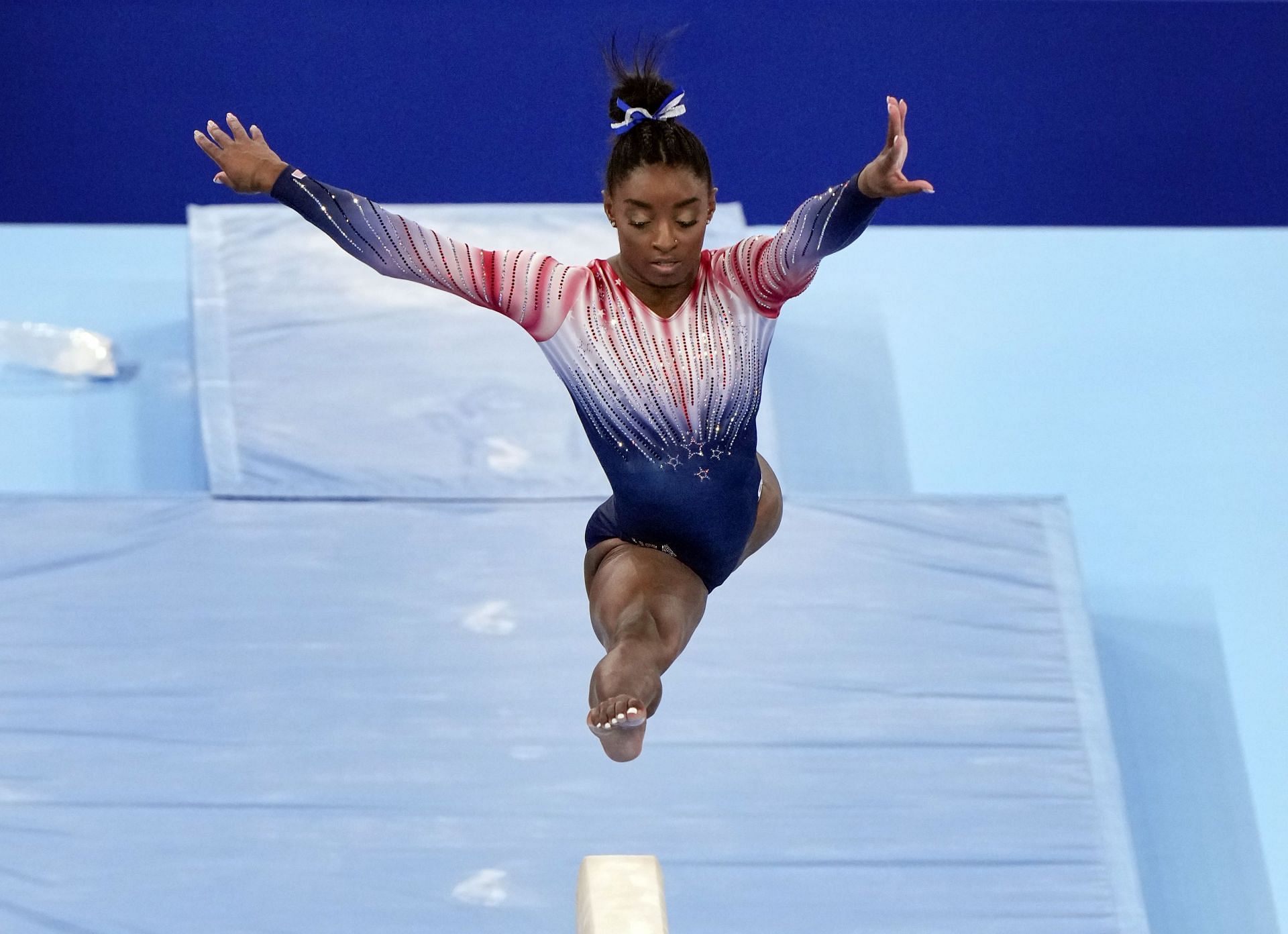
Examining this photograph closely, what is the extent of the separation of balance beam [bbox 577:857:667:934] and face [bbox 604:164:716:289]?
89cm

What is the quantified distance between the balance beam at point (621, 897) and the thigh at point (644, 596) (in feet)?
1.12

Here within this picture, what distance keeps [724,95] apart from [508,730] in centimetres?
171

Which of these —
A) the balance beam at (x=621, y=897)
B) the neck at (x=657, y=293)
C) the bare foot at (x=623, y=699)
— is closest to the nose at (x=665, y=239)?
the neck at (x=657, y=293)

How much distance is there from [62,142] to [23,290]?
830 mm

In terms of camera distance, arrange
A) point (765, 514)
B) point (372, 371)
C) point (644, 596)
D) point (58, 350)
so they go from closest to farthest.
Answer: point (644, 596) < point (765, 514) < point (372, 371) < point (58, 350)

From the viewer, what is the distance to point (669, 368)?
265cm

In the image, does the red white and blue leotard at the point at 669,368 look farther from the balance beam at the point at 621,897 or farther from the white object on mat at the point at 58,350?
the white object on mat at the point at 58,350

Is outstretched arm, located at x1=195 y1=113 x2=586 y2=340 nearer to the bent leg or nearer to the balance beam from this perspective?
the bent leg

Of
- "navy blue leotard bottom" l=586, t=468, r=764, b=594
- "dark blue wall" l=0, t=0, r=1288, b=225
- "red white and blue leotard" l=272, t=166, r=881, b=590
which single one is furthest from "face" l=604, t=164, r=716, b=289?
"dark blue wall" l=0, t=0, r=1288, b=225

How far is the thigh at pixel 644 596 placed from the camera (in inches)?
99.6

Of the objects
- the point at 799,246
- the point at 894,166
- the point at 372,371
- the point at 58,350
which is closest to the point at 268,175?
the point at 799,246

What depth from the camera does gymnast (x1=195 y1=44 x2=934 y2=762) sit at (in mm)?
2430

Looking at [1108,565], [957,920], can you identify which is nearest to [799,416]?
[1108,565]

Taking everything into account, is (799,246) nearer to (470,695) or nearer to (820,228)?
(820,228)
